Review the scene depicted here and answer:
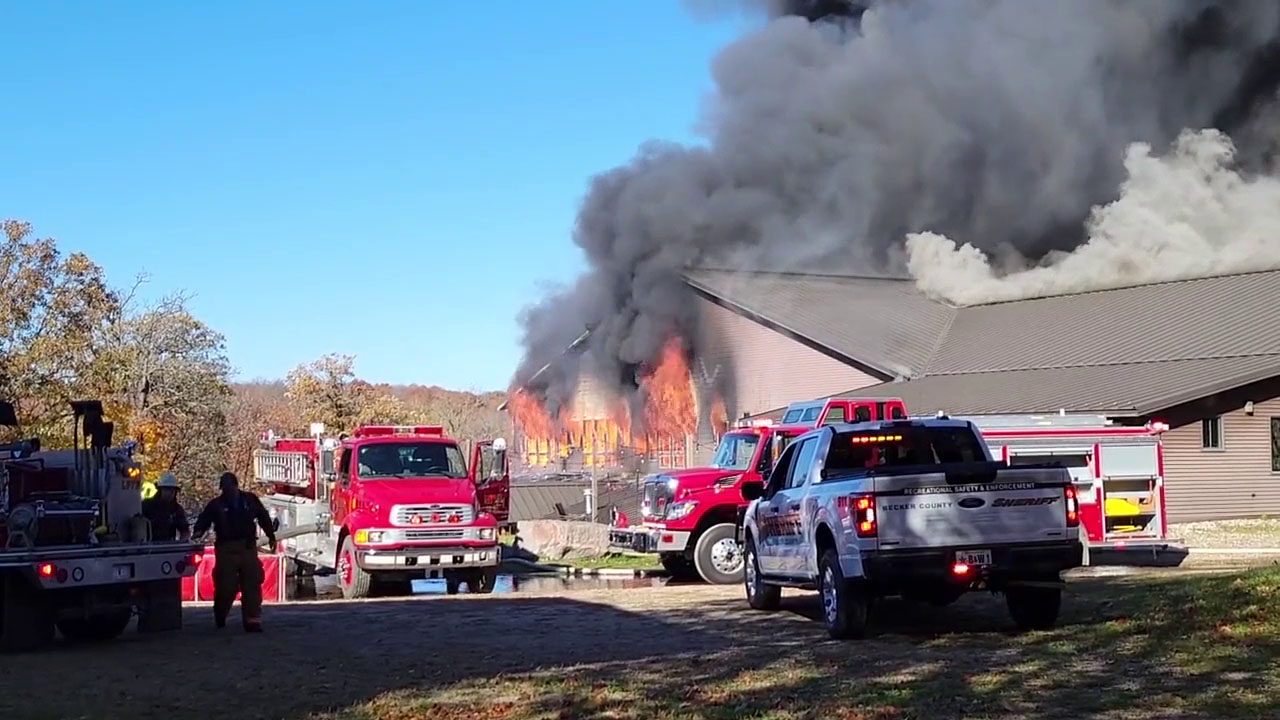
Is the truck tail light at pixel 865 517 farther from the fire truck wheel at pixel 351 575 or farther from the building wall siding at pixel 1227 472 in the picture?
the building wall siding at pixel 1227 472

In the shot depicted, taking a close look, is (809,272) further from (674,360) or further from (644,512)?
(644,512)

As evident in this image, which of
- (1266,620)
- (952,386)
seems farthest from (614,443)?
(1266,620)

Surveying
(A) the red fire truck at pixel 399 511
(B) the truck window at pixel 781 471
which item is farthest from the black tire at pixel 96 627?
(B) the truck window at pixel 781 471

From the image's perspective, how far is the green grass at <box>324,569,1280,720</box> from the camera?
7977 mm

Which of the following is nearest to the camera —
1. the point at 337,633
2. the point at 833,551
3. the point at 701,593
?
the point at 833,551

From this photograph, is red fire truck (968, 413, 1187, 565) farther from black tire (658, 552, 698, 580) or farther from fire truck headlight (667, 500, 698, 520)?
black tire (658, 552, 698, 580)

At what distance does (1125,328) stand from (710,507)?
1848cm

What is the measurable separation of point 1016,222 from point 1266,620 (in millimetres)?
38238

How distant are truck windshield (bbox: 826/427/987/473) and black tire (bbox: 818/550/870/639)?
1.09 m

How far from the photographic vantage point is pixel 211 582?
2061 cm

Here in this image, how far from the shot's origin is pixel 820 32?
5000 centimetres

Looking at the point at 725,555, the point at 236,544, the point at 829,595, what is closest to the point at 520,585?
the point at 725,555

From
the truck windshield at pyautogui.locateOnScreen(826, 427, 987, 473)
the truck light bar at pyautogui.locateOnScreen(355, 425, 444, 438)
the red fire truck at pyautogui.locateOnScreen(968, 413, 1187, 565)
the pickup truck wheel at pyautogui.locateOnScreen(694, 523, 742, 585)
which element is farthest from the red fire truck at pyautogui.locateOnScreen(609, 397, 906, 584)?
the truck windshield at pyautogui.locateOnScreen(826, 427, 987, 473)

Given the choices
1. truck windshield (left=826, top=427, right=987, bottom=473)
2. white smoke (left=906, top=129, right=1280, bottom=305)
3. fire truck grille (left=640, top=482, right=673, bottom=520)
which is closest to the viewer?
truck windshield (left=826, top=427, right=987, bottom=473)
